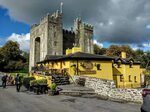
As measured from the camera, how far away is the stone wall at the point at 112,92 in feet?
60.0

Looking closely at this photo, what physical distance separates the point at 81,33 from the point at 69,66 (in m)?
50.2

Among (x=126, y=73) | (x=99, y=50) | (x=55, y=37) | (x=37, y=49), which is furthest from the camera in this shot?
(x=99, y=50)

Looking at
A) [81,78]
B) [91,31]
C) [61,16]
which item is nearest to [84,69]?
[81,78]

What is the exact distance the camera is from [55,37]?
73562mm

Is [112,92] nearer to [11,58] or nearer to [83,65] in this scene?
[83,65]

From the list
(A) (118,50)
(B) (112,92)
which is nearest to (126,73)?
(B) (112,92)

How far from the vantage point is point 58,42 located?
7400 centimetres

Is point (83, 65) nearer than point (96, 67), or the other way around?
point (83, 65)

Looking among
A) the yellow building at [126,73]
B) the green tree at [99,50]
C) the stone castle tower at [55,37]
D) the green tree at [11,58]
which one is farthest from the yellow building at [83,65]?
the green tree at [99,50]

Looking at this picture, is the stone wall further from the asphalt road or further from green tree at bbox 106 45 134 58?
green tree at bbox 106 45 134 58

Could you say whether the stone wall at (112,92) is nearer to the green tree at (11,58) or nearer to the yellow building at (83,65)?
the yellow building at (83,65)

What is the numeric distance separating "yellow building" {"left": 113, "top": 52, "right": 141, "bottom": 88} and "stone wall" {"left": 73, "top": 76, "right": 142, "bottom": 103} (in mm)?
18773

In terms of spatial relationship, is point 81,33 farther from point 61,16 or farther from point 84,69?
point 84,69

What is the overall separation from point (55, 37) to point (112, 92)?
177 ft
